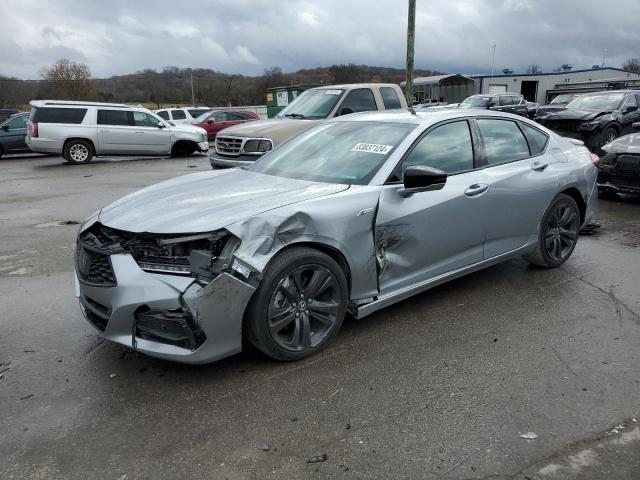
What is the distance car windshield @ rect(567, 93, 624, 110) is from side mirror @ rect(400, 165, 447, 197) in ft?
39.5

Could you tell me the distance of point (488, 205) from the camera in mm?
4297

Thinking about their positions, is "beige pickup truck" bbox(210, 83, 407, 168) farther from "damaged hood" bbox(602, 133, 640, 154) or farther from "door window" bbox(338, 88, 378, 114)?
"damaged hood" bbox(602, 133, 640, 154)

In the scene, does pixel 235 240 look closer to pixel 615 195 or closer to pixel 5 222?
pixel 5 222

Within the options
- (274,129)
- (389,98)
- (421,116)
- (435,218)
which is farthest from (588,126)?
(435,218)

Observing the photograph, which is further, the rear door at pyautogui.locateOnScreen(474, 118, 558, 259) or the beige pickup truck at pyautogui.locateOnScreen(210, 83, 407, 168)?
the beige pickup truck at pyautogui.locateOnScreen(210, 83, 407, 168)

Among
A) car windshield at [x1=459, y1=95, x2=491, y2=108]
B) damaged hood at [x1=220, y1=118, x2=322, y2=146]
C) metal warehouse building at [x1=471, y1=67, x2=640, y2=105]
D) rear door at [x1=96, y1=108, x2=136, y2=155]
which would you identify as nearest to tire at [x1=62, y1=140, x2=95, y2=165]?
rear door at [x1=96, y1=108, x2=136, y2=155]

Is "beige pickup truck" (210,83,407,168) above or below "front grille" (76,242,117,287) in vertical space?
above

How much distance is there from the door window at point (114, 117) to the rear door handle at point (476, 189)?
14065 mm

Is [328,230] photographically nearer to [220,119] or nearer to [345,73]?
[220,119]

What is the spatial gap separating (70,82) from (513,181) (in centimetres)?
5956

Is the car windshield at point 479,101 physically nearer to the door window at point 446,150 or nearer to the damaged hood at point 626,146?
the damaged hood at point 626,146

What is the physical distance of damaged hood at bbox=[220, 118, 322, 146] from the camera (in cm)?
888

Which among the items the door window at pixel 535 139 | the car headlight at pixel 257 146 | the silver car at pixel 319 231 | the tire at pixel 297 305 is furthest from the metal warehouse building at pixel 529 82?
A: the tire at pixel 297 305

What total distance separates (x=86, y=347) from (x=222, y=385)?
1173 millimetres
